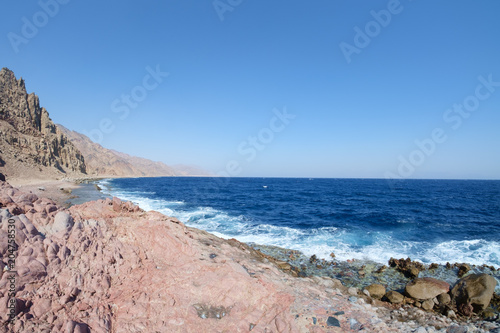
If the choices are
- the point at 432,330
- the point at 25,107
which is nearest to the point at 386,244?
the point at 432,330

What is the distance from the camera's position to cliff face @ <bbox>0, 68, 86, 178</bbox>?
51.2 meters

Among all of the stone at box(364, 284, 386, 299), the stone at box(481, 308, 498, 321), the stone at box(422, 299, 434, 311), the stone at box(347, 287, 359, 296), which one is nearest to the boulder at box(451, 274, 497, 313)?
the stone at box(481, 308, 498, 321)

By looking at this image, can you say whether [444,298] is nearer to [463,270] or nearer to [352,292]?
[352,292]

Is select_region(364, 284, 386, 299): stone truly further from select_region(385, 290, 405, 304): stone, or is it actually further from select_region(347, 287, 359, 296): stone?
select_region(347, 287, 359, 296): stone

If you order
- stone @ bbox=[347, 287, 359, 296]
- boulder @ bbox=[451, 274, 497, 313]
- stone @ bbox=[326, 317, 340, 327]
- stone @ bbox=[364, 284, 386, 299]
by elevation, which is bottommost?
stone @ bbox=[364, 284, 386, 299]

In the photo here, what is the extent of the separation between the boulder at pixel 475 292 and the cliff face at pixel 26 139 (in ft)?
216

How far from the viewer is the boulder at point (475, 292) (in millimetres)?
9156

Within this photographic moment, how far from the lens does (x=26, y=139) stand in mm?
62812

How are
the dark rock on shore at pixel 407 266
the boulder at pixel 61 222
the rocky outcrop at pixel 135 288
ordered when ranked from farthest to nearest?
the dark rock on shore at pixel 407 266, the boulder at pixel 61 222, the rocky outcrop at pixel 135 288

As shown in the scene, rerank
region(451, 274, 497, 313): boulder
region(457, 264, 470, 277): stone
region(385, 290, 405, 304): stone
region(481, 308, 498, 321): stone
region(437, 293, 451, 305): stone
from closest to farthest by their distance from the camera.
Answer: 1. region(481, 308, 498, 321): stone
2. region(451, 274, 497, 313): boulder
3. region(437, 293, 451, 305): stone
4. region(385, 290, 405, 304): stone
5. region(457, 264, 470, 277): stone

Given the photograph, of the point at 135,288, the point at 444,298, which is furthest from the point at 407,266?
the point at 135,288

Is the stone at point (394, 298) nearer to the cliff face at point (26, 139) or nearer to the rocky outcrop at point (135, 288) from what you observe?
the rocky outcrop at point (135, 288)

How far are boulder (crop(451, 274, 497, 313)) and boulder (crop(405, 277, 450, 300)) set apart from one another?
42 centimetres

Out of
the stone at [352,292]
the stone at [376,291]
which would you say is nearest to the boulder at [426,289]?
the stone at [376,291]
